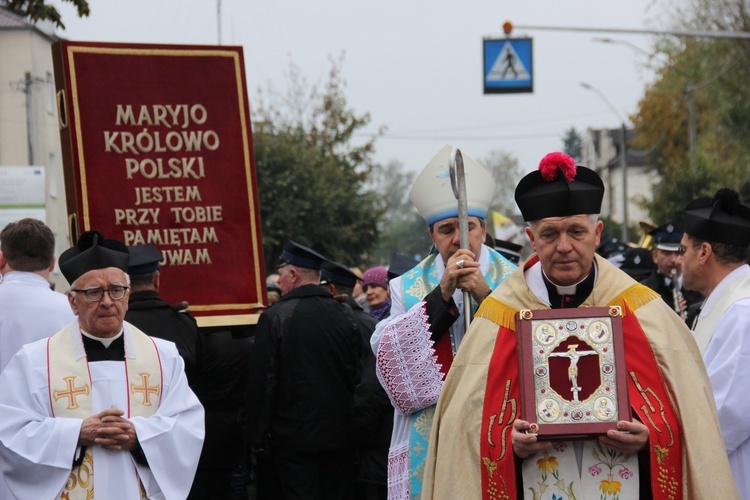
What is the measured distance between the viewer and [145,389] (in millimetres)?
5637

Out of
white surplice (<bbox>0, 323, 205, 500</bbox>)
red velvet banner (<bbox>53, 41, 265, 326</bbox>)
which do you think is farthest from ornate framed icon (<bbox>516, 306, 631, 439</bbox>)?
red velvet banner (<bbox>53, 41, 265, 326</bbox>)

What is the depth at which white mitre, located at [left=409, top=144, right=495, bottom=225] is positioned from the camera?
5867mm

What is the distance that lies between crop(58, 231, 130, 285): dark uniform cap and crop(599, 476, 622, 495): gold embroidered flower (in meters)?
2.44

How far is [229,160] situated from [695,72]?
3740 cm

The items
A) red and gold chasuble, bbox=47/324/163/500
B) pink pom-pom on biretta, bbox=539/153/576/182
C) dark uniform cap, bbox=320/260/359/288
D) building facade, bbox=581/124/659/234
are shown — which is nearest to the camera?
pink pom-pom on biretta, bbox=539/153/576/182

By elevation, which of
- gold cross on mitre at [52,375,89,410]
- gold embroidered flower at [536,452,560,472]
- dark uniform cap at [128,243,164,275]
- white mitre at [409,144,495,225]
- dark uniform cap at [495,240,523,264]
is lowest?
gold embroidered flower at [536,452,560,472]

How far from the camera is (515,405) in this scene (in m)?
4.46

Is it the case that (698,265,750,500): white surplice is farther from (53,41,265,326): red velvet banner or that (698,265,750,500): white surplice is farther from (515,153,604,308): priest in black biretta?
(53,41,265,326): red velvet banner

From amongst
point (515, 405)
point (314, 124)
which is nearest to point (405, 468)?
point (515, 405)

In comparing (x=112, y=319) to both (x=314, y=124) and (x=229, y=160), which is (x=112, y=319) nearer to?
(x=229, y=160)

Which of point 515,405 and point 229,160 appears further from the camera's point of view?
point 229,160

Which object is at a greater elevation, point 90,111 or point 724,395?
point 90,111

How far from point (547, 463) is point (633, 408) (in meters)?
0.38

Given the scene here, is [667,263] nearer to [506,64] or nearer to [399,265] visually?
[399,265]
